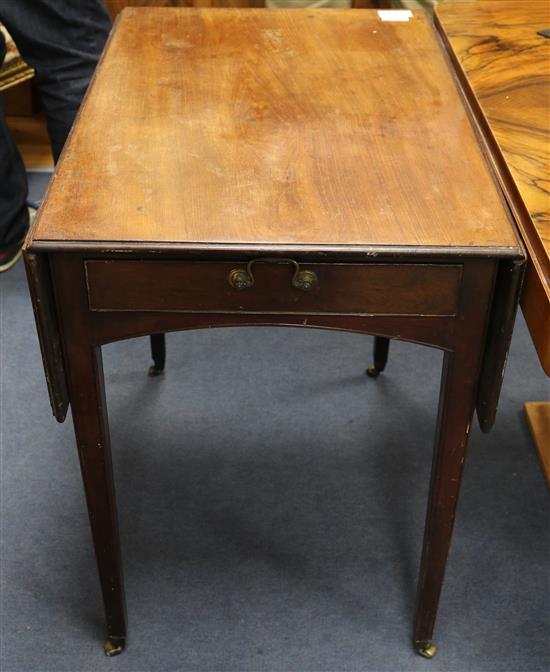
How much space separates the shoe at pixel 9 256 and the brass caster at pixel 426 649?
146 centimetres

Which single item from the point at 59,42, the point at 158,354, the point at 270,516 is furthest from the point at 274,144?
the point at 59,42

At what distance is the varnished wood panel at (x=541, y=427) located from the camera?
1779 millimetres

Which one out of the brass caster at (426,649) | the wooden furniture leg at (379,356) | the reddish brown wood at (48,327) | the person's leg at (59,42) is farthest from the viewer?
the person's leg at (59,42)

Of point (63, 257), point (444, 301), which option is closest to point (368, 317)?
point (444, 301)

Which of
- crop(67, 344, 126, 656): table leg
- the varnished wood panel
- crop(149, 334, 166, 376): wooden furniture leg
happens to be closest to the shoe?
crop(149, 334, 166, 376): wooden furniture leg

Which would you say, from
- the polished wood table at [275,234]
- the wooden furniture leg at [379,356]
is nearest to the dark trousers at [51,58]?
the polished wood table at [275,234]

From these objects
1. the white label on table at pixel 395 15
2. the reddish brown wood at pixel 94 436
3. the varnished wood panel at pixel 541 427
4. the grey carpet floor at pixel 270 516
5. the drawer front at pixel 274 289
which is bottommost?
the grey carpet floor at pixel 270 516

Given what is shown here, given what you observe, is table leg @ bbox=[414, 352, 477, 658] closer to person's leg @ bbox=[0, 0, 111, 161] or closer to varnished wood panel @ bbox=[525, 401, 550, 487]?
varnished wood panel @ bbox=[525, 401, 550, 487]

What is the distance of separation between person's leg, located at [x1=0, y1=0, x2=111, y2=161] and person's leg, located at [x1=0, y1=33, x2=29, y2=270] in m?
0.13

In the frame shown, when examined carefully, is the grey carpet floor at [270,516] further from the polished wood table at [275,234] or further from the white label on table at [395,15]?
the white label on table at [395,15]

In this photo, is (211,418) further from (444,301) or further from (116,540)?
(444,301)

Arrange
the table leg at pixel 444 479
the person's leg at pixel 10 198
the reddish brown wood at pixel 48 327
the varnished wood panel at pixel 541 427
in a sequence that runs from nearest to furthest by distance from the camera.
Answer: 1. the reddish brown wood at pixel 48 327
2. the table leg at pixel 444 479
3. the varnished wood panel at pixel 541 427
4. the person's leg at pixel 10 198

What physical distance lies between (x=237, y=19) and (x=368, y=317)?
2.54 feet

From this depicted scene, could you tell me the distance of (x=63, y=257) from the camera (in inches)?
40.8
